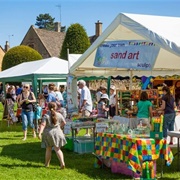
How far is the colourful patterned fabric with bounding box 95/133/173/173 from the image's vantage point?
19.3 ft

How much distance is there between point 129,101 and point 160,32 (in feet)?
8.99

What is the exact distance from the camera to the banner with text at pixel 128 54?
7600 millimetres

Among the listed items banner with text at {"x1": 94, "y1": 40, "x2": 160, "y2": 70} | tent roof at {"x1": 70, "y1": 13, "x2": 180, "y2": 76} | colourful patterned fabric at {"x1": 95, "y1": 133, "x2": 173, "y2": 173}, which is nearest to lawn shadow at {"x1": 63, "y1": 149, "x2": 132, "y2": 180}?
colourful patterned fabric at {"x1": 95, "y1": 133, "x2": 173, "y2": 173}

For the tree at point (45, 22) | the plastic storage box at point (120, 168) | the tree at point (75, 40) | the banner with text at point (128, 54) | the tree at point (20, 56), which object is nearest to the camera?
the plastic storage box at point (120, 168)

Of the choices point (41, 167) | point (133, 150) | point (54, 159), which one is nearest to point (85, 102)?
point (54, 159)

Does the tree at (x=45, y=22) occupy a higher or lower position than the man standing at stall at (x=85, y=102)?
higher

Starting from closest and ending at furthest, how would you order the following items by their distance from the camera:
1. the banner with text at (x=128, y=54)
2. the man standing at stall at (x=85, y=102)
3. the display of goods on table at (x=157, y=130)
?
the display of goods on table at (x=157, y=130), the banner with text at (x=128, y=54), the man standing at stall at (x=85, y=102)

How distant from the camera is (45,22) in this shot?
9362 centimetres

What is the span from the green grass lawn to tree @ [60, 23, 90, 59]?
2355 centimetres

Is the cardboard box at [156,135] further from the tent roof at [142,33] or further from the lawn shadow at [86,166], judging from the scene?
the tent roof at [142,33]

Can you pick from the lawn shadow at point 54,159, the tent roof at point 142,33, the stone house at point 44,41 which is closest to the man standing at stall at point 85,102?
the tent roof at point 142,33

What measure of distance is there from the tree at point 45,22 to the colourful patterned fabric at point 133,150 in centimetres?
8780

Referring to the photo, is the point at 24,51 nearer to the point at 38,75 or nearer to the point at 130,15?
the point at 38,75

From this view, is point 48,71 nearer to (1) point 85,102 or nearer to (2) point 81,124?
(1) point 85,102
